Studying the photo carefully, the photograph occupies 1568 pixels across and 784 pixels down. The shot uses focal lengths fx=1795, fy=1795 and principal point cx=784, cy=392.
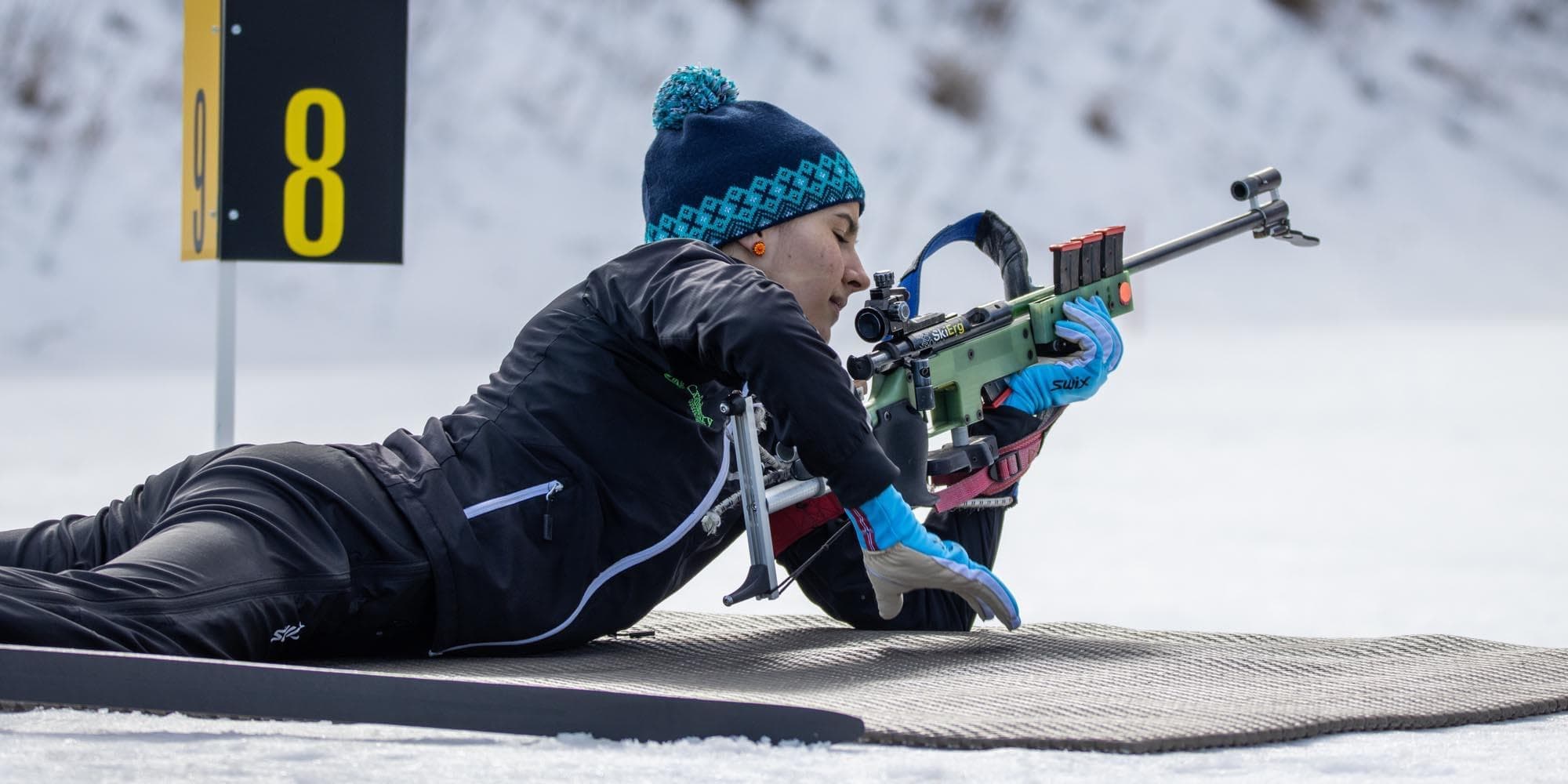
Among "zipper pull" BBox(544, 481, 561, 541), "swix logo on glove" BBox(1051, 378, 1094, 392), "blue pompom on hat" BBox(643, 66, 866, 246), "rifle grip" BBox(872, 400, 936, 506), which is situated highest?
"blue pompom on hat" BBox(643, 66, 866, 246)

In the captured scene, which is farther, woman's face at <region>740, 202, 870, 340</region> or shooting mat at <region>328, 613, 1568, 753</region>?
woman's face at <region>740, 202, 870, 340</region>

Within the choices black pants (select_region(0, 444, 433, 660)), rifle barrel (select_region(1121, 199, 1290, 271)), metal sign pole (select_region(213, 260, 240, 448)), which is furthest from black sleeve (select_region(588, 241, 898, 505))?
metal sign pole (select_region(213, 260, 240, 448))

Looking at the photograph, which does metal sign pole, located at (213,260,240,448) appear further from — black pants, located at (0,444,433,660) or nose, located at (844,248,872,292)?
nose, located at (844,248,872,292)

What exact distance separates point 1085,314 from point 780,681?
0.47 meters

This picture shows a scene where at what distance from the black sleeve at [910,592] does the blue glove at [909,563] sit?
174 millimetres

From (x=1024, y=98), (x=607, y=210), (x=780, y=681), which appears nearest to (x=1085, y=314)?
(x=780, y=681)

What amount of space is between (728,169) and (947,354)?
210mm

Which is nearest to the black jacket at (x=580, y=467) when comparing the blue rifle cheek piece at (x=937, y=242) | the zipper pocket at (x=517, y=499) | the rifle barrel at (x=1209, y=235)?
the zipper pocket at (x=517, y=499)

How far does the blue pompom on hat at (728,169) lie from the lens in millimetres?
1291

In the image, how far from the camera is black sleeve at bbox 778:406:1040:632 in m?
1.36

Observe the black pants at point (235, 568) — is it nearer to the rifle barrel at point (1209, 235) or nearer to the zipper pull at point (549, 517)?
the zipper pull at point (549, 517)

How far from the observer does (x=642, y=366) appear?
1.17m

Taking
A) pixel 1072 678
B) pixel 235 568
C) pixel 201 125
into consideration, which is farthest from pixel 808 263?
pixel 201 125

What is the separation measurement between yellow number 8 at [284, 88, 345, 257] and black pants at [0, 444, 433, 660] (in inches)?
24.9
